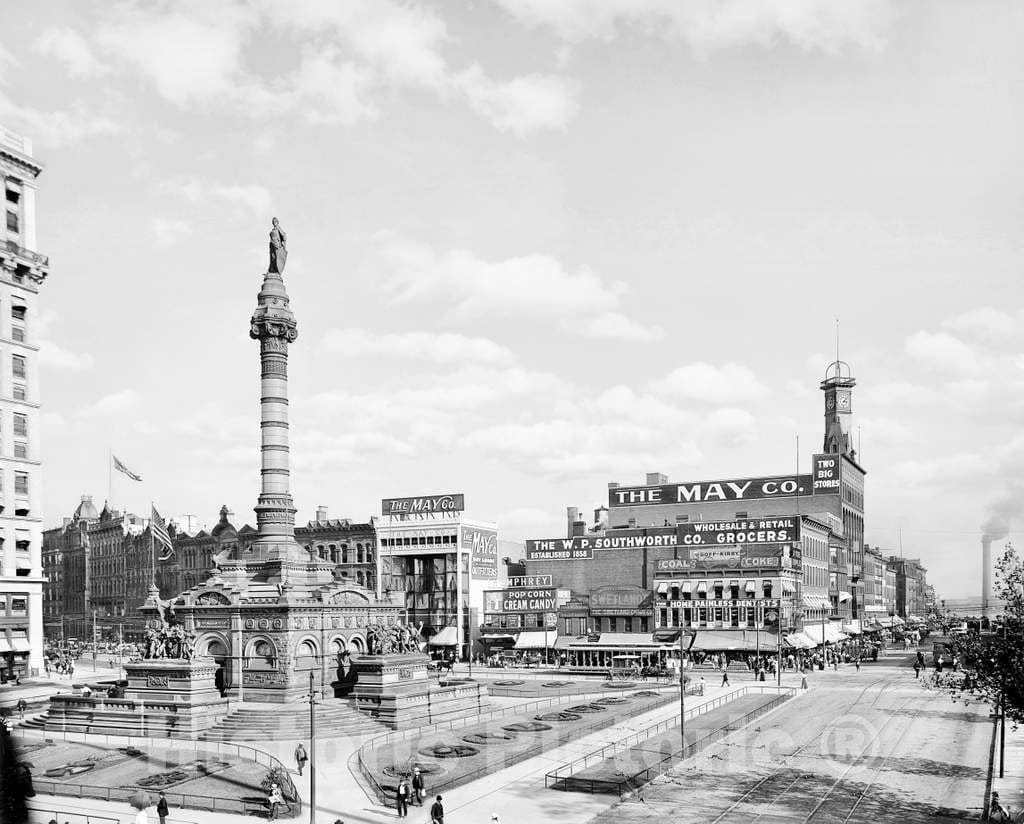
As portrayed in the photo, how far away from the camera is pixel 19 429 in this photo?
243 feet

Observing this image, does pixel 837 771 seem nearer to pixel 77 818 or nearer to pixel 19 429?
pixel 77 818

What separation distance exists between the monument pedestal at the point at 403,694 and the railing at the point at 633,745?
1199 cm

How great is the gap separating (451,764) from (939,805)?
18.4 m

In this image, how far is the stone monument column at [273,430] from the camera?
65688mm

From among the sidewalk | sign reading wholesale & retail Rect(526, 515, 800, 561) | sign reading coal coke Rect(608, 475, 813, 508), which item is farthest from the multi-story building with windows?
sign reading coal coke Rect(608, 475, 813, 508)

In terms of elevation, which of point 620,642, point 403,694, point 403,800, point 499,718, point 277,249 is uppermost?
point 277,249

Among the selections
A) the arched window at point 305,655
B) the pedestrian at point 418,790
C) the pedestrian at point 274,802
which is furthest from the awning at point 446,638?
the pedestrian at point 274,802

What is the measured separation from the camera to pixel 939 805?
32219 mm

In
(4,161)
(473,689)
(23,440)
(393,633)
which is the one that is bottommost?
(473,689)

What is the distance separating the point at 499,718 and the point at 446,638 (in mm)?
48807

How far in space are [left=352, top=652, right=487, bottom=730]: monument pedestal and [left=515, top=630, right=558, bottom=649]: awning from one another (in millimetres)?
36895

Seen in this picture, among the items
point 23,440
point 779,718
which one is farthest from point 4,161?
point 779,718

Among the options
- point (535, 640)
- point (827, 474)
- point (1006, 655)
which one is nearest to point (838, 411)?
point (827, 474)

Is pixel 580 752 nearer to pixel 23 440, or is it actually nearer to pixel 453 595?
pixel 23 440
